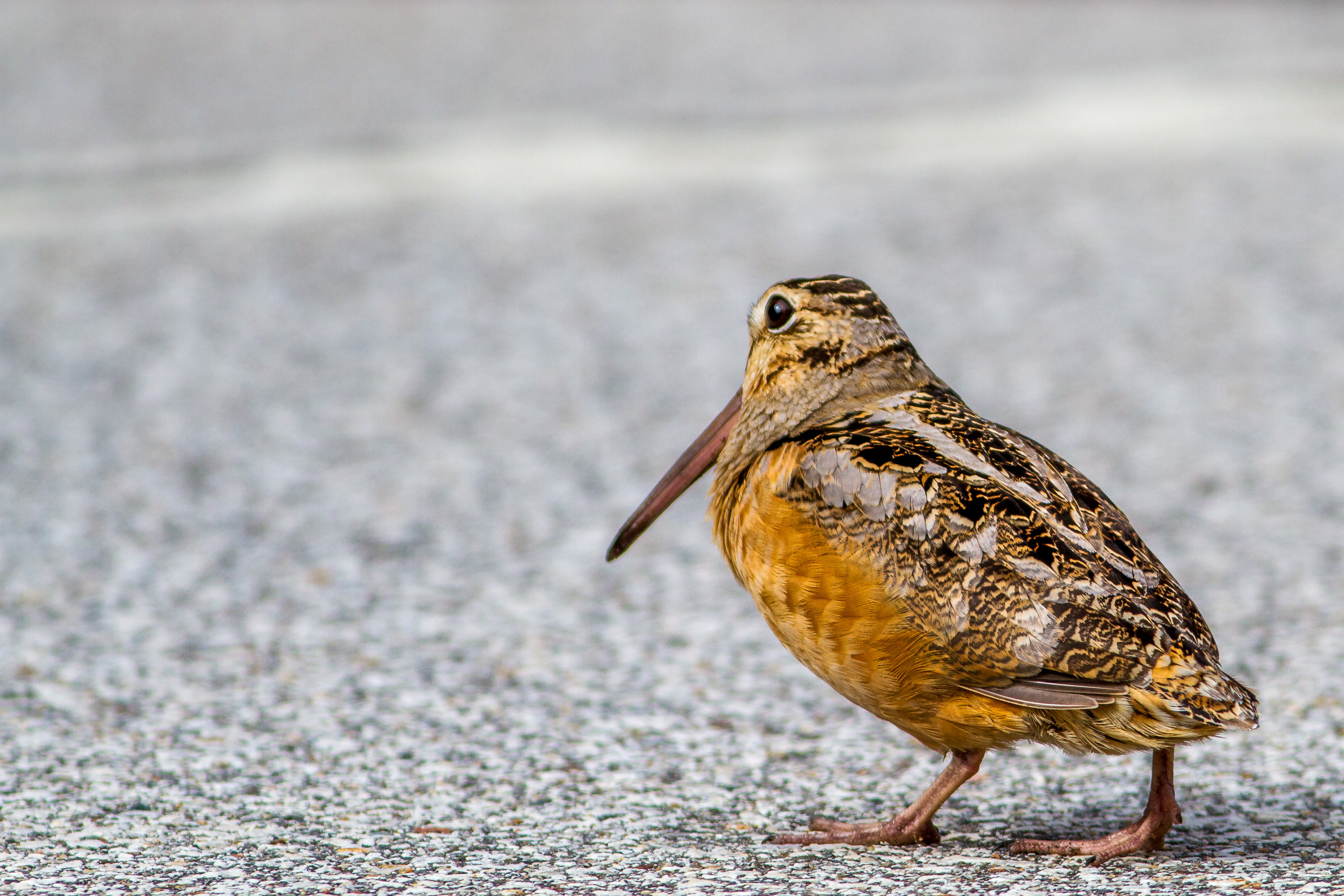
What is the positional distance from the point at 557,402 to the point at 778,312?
386 centimetres

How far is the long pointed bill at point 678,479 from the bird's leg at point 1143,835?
3.87 ft

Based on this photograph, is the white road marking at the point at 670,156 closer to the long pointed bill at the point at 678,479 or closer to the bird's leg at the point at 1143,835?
the long pointed bill at the point at 678,479

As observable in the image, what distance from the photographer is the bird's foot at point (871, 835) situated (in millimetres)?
3436

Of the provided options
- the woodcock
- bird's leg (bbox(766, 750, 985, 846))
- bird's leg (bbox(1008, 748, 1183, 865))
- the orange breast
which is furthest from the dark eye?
bird's leg (bbox(1008, 748, 1183, 865))

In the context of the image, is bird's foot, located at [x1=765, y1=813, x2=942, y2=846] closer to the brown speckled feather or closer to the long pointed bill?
the brown speckled feather

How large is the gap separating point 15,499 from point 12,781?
275 centimetres

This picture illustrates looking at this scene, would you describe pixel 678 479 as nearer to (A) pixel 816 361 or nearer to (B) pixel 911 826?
(A) pixel 816 361

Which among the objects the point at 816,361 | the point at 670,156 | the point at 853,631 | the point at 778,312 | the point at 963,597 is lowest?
the point at 853,631

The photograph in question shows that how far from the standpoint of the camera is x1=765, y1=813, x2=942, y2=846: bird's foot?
3.44 meters

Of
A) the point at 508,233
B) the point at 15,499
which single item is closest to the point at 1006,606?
the point at 15,499

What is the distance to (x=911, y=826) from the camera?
3430mm

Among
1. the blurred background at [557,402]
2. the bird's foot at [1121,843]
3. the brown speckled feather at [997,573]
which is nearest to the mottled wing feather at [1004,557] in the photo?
the brown speckled feather at [997,573]

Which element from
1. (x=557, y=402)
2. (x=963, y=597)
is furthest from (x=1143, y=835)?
(x=557, y=402)

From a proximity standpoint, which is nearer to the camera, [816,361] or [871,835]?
[871,835]
